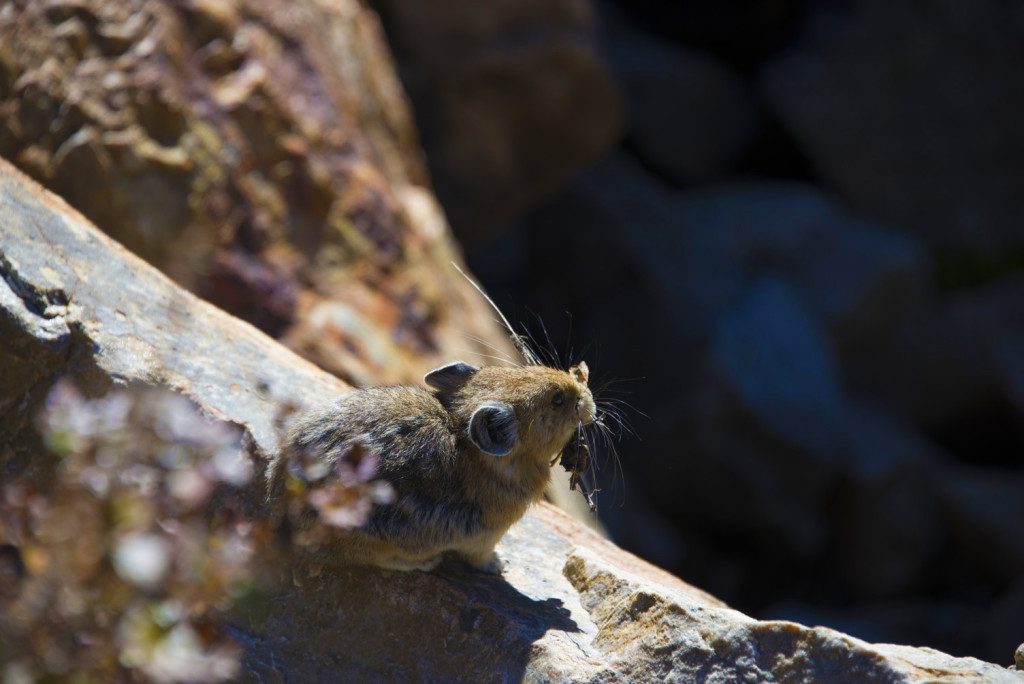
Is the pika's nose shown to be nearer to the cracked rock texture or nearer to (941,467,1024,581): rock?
the cracked rock texture

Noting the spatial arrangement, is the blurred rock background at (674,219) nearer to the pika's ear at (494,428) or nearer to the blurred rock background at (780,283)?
→ the blurred rock background at (780,283)

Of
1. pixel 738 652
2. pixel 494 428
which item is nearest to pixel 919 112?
pixel 494 428

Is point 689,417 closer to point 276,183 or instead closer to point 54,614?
point 276,183

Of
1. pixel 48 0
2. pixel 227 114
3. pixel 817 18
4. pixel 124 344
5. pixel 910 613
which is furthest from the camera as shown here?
pixel 817 18

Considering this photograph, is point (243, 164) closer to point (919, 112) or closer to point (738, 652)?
point (738, 652)

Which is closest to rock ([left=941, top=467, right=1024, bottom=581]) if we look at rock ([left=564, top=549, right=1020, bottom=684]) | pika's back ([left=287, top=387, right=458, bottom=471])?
rock ([left=564, top=549, right=1020, bottom=684])

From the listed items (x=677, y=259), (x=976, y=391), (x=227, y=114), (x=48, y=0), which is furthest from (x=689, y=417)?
(x=48, y=0)
